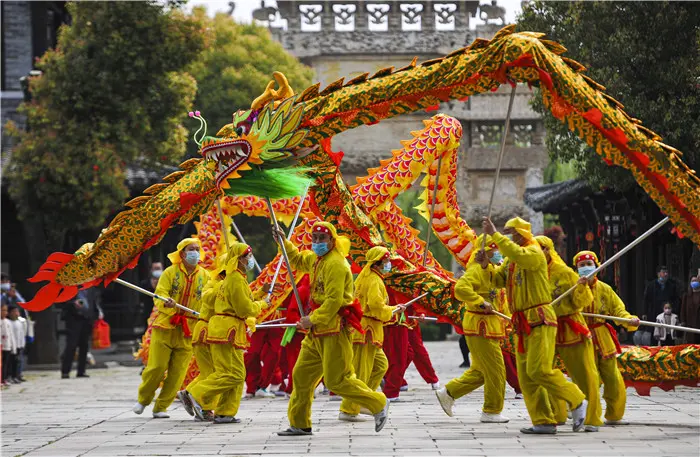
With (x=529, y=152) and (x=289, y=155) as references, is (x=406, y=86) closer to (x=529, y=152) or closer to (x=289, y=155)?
(x=289, y=155)

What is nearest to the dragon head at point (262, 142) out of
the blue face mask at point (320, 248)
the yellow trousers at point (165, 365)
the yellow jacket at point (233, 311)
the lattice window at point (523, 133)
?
the yellow jacket at point (233, 311)

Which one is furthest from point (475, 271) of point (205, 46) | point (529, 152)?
point (529, 152)

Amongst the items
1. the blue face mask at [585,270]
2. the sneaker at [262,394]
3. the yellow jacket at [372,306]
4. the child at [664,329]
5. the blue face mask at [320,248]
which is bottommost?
the sneaker at [262,394]

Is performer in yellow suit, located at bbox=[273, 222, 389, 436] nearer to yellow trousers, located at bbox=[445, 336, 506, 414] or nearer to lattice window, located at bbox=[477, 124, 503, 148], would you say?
yellow trousers, located at bbox=[445, 336, 506, 414]

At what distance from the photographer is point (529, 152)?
138ft

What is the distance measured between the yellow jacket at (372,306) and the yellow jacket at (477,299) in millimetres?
1029

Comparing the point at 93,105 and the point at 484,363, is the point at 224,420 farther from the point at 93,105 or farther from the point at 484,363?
the point at 93,105

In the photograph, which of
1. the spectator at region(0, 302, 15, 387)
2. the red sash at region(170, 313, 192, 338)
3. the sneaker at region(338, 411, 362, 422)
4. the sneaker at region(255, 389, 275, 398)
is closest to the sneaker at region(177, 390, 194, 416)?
the red sash at region(170, 313, 192, 338)

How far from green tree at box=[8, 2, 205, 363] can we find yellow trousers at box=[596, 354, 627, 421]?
14.6 meters

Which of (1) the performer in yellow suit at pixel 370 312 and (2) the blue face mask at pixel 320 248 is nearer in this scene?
(2) the blue face mask at pixel 320 248

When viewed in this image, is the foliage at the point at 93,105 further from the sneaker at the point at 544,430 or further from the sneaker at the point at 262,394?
the sneaker at the point at 544,430

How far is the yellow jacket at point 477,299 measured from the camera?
13.1 meters

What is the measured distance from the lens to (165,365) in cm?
1489

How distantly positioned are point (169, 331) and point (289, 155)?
2.75 metres
